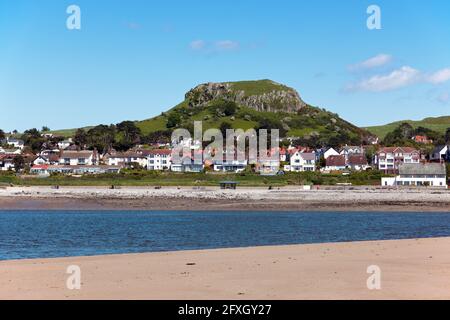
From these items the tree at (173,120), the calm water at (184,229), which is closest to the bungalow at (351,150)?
the tree at (173,120)

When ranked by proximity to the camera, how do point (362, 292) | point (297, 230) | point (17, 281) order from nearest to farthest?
point (362, 292)
point (17, 281)
point (297, 230)

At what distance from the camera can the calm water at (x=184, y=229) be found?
26.5 meters

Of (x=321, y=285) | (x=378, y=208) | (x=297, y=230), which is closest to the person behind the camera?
(x=321, y=285)

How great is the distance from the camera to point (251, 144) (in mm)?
131375

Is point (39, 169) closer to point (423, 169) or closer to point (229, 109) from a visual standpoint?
point (423, 169)

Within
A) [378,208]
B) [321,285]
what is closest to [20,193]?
[378,208]

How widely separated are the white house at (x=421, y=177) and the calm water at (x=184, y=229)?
3118 centimetres

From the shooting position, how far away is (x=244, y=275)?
50.8ft

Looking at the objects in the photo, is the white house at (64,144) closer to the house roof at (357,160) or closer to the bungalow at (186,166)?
the bungalow at (186,166)

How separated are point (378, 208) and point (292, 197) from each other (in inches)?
376

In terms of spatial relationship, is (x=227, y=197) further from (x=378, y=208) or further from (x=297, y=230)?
(x=297, y=230)

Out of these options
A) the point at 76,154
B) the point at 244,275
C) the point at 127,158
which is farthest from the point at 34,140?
the point at 244,275

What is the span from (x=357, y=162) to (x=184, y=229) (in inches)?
3021
